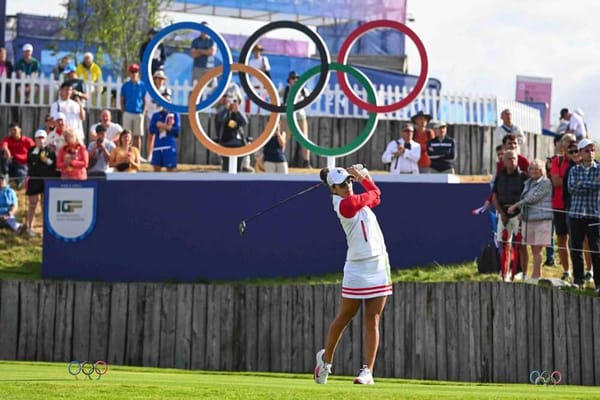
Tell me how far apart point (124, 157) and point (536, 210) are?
22.1 ft

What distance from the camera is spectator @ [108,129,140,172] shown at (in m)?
21.4

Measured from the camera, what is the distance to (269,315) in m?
18.9

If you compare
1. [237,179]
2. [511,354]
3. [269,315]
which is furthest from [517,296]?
[237,179]

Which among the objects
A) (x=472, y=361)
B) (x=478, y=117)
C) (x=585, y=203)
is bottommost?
(x=472, y=361)

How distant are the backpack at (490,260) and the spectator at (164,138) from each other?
6232 millimetres

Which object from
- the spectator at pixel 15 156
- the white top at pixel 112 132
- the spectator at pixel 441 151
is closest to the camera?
the spectator at pixel 441 151

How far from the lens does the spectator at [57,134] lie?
72.3 feet

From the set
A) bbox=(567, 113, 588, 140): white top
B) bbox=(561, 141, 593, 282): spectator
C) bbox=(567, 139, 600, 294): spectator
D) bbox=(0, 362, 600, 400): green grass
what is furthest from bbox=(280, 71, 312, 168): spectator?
bbox=(0, 362, 600, 400): green grass

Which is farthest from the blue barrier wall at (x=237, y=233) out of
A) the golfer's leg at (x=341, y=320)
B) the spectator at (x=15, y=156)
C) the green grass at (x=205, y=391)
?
the green grass at (x=205, y=391)

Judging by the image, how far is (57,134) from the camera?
73.0 feet

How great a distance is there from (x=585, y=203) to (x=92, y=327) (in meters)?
6.95

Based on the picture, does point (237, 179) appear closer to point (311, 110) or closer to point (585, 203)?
point (585, 203)

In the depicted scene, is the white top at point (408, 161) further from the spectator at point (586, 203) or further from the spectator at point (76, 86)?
the spectator at point (76, 86)

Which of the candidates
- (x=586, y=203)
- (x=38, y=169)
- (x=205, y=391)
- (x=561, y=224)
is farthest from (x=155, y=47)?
(x=205, y=391)
